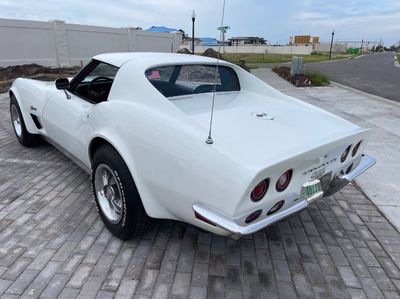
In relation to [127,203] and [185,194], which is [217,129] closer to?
[185,194]

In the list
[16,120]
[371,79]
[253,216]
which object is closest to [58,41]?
[16,120]

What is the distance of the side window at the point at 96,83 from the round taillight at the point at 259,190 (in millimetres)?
1703

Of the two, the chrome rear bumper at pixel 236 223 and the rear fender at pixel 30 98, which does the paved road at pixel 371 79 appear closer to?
the chrome rear bumper at pixel 236 223

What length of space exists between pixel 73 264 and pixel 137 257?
0.46 m

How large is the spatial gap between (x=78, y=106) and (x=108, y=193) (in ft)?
3.00

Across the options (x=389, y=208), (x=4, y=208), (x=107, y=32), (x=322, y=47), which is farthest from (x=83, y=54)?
(x=322, y=47)

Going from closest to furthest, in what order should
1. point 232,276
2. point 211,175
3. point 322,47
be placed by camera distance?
Result: point 211,175, point 232,276, point 322,47

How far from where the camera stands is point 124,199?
A: 98.6 inches

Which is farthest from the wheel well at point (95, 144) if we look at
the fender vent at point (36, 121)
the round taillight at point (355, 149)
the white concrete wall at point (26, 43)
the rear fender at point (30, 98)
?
the white concrete wall at point (26, 43)

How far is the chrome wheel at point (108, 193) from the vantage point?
110 inches

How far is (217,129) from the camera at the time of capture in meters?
2.25

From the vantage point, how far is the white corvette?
6.49ft

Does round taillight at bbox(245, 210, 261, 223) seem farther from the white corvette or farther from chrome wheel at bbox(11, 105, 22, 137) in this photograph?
chrome wheel at bbox(11, 105, 22, 137)

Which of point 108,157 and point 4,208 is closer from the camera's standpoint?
point 108,157
